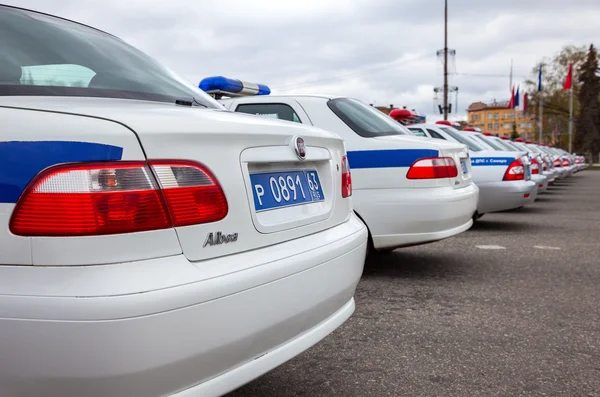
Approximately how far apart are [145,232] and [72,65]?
0.97m

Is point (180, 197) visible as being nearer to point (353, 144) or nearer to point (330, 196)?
point (330, 196)

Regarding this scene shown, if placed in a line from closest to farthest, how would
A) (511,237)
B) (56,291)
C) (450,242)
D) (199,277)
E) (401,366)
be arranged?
(56,291) → (199,277) → (401,366) → (450,242) → (511,237)

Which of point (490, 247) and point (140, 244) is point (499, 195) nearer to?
point (490, 247)

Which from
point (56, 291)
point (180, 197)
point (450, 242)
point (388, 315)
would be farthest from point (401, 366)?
point (450, 242)

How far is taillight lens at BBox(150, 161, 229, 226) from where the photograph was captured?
63.3 inches

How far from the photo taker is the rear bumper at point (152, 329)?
4.58 feet

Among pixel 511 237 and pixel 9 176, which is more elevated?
pixel 9 176

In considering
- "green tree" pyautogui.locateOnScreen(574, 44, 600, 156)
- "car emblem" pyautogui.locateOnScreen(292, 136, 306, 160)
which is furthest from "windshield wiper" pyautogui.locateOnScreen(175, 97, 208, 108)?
"green tree" pyautogui.locateOnScreen(574, 44, 600, 156)

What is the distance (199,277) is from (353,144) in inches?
125

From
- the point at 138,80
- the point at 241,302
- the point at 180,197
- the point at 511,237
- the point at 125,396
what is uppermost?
the point at 138,80

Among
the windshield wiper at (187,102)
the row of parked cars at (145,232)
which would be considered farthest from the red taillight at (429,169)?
the windshield wiper at (187,102)

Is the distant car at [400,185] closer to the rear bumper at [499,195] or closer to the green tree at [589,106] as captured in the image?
the rear bumper at [499,195]

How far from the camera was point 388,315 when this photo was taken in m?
3.71

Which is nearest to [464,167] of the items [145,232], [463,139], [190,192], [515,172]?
[515,172]
